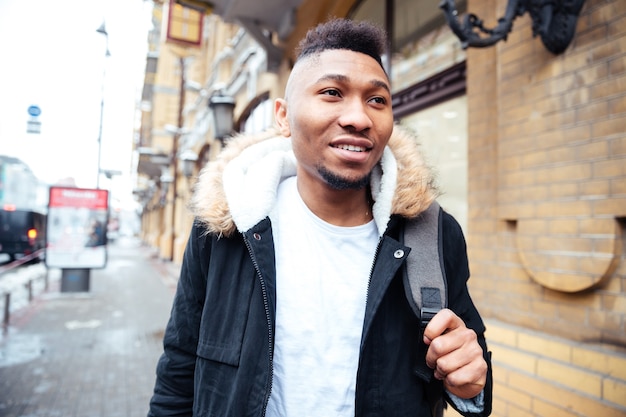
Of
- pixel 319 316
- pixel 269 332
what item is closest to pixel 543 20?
pixel 319 316

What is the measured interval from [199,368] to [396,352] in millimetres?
685

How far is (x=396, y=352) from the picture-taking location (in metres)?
1.34

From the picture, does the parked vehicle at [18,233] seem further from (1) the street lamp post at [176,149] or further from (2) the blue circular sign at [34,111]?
(2) the blue circular sign at [34,111]

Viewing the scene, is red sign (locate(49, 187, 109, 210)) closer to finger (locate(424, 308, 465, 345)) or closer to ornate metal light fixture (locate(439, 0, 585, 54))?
ornate metal light fixture (locate(439, 0, 585, 54))

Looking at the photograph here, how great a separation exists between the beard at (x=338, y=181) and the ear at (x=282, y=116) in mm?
363

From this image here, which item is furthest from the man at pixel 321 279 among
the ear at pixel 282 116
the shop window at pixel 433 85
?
the shop window at pixel 433 85

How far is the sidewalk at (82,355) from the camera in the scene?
4.26 metres

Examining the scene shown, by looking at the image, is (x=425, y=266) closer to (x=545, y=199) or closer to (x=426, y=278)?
(x=426, y=278)

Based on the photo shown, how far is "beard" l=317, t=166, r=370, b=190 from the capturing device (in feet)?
4.67

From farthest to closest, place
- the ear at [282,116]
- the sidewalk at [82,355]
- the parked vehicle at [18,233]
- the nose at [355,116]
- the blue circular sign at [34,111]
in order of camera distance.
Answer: the parked vehicle at [18,233] < the blue circular sign at [34,111] < the sidewalk at [82,355] < the ear at [282,116] < the nose at [355,116]

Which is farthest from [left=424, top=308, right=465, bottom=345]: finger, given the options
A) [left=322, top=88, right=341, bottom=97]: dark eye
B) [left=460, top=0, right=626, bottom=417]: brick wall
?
[left=460, top=0, right=626, bottom=417]: brick wall

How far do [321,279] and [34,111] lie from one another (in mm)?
11305

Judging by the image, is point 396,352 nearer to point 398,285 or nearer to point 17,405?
point 398,285

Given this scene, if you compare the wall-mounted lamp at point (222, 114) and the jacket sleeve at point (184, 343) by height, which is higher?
the wall-mounted lamp at point (222, 114)
